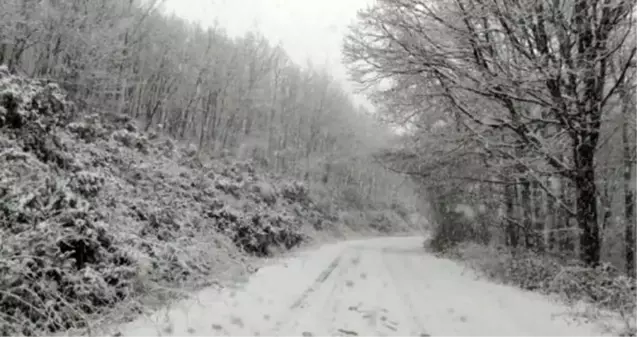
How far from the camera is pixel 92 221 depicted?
7066 mm

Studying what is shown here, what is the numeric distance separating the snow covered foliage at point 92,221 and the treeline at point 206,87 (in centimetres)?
459

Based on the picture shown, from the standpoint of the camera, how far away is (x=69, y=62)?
74.3ft

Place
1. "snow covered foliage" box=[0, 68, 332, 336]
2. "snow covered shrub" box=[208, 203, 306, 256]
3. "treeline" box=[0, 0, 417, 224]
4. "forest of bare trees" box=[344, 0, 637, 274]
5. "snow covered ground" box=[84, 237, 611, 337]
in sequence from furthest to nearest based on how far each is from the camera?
1. "treeline" box=[0, 0, 417, 224]
2. "snow covered shrub" box=[208, 203, 306, 256]
3. "forest of bare trees" box=[344, 0, 637, 274]
4. "snow covered ground" box=[84, 237, 611, 337]
5. "snow covered foliage" box=[0, 68, 332, 336]

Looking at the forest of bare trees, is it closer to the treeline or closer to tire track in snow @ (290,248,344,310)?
tire track in snow @ (290,248,344,310)

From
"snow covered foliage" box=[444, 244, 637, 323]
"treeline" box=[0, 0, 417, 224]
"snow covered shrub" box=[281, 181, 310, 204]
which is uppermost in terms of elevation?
"treeline" box=[0, 0, 417, 224]

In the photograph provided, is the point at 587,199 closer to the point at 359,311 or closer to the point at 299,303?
the point at 359,311

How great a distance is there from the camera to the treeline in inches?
845

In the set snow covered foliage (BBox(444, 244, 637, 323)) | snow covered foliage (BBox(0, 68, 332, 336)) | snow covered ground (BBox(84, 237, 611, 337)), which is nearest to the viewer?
snow covered foliage (BBox(0, 68, 332, 336))

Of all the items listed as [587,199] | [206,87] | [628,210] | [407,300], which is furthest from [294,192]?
[407,300]

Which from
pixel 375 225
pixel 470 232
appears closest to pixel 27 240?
pixel 470 232

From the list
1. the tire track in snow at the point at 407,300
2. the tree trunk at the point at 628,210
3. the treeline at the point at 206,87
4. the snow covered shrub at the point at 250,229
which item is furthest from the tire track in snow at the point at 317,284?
the tree trunk at the point at 628,210

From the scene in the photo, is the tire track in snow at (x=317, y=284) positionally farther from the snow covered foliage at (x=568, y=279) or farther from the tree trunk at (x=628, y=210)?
the tree trunk at (x=628, y=210)

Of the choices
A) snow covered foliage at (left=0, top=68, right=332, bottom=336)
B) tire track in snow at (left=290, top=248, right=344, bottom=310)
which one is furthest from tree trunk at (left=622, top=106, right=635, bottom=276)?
snow covered foliage at (left=0, top=68, right=332, bottom=336)

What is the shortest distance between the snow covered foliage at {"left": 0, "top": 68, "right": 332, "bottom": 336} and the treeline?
15.1 feet
